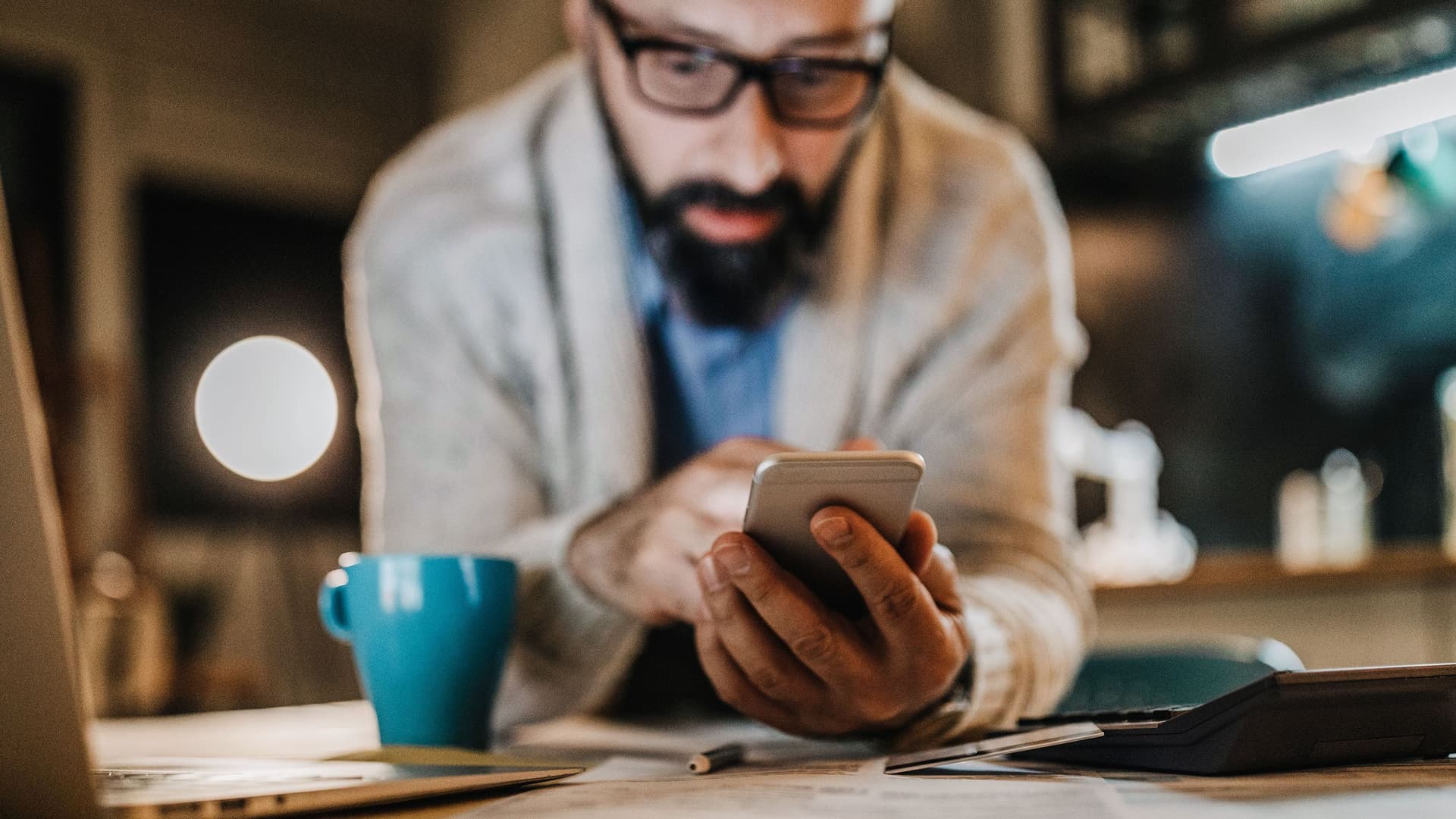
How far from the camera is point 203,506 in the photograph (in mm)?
3457

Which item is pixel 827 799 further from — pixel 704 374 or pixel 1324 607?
pixel 1324 607

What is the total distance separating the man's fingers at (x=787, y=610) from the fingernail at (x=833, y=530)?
41 mm

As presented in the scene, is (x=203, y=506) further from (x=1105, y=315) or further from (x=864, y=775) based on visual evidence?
(x=864, y=775)

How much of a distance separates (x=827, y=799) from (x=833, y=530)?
0.11m

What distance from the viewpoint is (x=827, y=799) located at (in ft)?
1.26

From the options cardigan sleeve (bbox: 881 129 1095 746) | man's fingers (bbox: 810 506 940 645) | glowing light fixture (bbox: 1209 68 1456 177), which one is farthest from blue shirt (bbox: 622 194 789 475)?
glowing light fixture (bbox: 1209 68 1456 177)

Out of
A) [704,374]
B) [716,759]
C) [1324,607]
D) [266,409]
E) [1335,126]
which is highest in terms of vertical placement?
[1335,126]

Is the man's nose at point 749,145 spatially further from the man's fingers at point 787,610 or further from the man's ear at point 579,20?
the man's fingers at point 787,610

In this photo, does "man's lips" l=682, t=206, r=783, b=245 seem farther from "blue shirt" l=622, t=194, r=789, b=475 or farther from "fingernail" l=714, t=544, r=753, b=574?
"fingernail" l=714, t=544, r=753, b=574

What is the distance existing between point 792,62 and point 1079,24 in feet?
6.48

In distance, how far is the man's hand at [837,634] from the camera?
48cm

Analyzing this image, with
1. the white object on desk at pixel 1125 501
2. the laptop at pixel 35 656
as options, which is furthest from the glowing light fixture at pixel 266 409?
the laptop at pixel 35 656

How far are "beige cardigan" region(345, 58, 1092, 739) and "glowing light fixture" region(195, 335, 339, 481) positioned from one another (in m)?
2.66

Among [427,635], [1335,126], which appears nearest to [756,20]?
[427,635]
